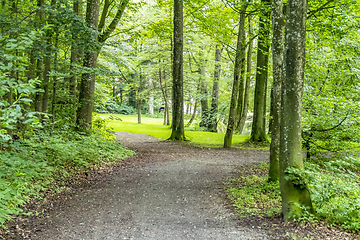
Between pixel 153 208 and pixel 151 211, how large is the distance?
0.14m

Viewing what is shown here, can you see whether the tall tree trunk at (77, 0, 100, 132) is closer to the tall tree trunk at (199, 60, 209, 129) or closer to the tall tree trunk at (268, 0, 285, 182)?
the tall tree trunk at (268, 0, 285, 182)

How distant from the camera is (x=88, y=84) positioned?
29.7 ft

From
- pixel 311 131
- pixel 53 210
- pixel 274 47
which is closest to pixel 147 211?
pixel 53 210

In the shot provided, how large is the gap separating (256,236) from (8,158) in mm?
4464

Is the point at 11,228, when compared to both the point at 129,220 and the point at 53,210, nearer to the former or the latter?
the point at 53,210

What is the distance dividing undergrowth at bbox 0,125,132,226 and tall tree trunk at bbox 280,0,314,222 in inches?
164

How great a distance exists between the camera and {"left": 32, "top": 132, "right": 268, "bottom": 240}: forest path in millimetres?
3866

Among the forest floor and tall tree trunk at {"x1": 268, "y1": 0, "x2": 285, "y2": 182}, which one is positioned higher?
tall tree trunk at {"x1": 268, "y1": 0, "x2": 285, "y2": 182}

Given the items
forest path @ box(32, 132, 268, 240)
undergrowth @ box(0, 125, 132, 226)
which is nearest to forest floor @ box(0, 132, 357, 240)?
forest path @ box(32, 132, 268, 240)

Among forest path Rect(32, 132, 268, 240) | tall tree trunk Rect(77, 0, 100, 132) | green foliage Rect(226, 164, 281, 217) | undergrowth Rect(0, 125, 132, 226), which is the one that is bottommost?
forest path Rect(32, 132, 268, 240)

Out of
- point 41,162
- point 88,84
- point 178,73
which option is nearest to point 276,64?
point 41,162

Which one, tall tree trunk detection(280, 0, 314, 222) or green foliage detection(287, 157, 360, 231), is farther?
tall tree trunk detection(280, 0, 314, 222)

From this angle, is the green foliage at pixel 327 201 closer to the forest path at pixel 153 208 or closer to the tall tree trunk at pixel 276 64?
the forest path at pixel 153 208

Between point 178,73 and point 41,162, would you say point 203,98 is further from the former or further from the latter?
point 41,162
